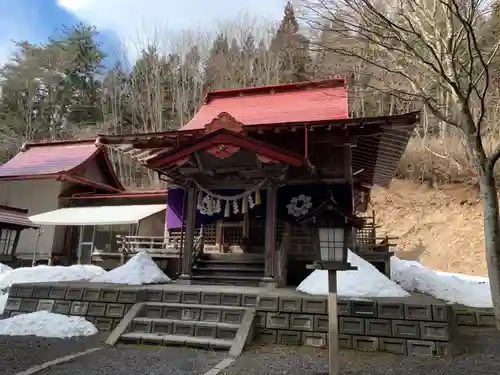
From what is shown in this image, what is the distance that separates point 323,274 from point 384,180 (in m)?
6.17

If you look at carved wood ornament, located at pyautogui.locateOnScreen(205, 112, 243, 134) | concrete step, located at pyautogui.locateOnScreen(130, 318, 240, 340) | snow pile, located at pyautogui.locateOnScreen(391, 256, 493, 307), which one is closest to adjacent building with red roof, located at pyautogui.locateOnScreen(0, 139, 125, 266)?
carved wood ornament, located at pyautogui.locateOnScreen(205, 112, 243, 134)

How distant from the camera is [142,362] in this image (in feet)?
14.6

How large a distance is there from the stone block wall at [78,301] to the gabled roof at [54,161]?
8875 mm

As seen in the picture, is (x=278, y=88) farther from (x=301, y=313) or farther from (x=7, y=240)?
(x=7, y=240)

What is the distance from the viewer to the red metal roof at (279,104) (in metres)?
9.86

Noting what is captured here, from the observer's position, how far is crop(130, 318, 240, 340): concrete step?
211 inches

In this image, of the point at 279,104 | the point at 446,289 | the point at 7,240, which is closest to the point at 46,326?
the point at 7,240

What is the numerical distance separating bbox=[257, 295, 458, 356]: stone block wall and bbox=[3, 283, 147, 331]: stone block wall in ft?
7.52

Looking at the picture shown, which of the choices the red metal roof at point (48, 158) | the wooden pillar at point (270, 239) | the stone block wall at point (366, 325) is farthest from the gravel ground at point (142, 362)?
the red metal roof at point (48, 158)

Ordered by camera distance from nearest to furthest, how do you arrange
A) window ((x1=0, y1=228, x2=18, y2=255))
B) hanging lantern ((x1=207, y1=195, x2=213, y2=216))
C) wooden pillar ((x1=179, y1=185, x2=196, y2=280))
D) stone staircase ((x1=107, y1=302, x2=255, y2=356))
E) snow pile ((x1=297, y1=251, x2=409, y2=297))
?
1. stone staircase ((x1=107, y1=302, x2=255, y2=356))
2. window ((x1=0, y1=228, x2=18, y2=255))
3. snow pile ((x1=297, y1=251, x2=409, y2=297))
4. wooden pillar ((x1=179, y1=185, x2=196, y2=280))
5. hanging lantern ((x1=207, y1=195, x2=213, y2=216))

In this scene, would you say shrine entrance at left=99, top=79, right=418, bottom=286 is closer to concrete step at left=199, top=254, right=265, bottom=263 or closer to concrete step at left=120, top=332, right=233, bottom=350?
concrete step at left=199, top=254, right=265, bottom=263

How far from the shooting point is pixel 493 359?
4.72m

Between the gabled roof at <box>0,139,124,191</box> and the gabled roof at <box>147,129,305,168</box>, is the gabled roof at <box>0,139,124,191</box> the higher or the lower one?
the higher one

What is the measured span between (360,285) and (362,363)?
5.84 ft
